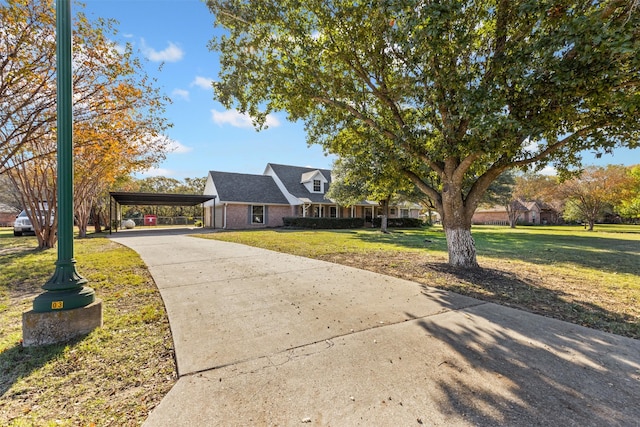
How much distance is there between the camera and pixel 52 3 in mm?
6688

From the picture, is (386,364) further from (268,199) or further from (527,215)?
(527,215)

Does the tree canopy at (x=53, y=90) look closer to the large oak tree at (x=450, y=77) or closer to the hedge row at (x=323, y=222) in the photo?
the large oak tree at (x=450, y=77)

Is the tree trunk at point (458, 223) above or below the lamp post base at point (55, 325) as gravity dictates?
above

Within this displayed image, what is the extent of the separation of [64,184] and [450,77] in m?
6.45

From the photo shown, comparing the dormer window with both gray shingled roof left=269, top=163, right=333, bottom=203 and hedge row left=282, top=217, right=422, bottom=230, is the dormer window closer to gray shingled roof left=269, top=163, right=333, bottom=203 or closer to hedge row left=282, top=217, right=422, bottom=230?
gray shingled roof left=269, top=163, right=333, bottom=203

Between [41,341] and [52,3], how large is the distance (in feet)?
25.6

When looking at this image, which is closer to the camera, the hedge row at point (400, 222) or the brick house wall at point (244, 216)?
the brick house wall at point (244, 216)

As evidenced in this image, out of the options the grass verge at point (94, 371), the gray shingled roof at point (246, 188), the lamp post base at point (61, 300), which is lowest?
the grass verge at point (94, 371)

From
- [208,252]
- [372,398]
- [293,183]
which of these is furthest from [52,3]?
[293,183]

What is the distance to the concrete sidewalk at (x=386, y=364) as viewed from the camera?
2133mm

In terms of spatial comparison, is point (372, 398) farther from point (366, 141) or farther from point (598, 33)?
point (366, 141)

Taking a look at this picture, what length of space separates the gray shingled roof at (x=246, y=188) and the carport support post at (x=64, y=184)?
2103 cm

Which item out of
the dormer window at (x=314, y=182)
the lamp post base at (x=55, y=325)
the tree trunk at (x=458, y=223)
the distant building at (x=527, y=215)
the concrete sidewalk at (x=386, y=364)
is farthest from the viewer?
the distant building at (x=527, y=215)

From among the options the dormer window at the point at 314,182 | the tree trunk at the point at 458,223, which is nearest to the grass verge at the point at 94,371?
the tree trunk at the point at 458,223
